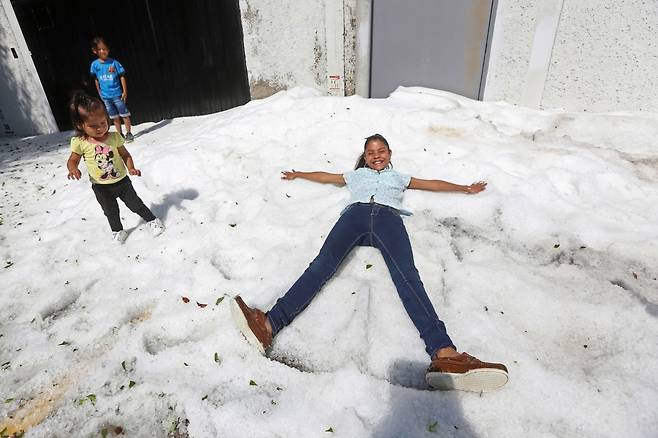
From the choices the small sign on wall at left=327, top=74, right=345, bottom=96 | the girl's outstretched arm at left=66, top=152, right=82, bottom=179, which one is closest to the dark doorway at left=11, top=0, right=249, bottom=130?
the small sign on wall at left=327, top=74, right=345, bottom=96

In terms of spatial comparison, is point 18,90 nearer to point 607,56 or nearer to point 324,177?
point 324,177

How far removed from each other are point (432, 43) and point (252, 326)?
15.9 feet

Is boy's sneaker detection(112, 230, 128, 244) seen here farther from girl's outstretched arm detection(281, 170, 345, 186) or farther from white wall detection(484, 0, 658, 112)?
white wall detection(484, 0, 658, 112)

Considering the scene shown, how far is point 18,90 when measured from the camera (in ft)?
22.9

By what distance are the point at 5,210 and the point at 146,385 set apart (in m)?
3.37

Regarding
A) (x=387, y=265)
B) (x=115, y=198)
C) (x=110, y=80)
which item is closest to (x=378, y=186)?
(x=387, y=265)

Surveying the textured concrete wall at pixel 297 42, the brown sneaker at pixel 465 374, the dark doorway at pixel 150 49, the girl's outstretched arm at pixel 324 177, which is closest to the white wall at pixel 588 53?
the textured concrete wall at pixel 297 42

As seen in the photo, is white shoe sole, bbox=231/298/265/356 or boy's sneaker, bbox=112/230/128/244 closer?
white shoe sole, bbox=231/298/265/356

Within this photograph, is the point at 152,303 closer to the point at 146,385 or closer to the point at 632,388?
the point at 146,385

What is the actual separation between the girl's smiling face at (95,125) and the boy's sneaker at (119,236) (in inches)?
33.8

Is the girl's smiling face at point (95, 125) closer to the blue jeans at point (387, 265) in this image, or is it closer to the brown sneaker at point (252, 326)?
the brown sneaker at point (252, 326)

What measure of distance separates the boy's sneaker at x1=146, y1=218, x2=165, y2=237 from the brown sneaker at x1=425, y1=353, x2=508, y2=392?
2652mm

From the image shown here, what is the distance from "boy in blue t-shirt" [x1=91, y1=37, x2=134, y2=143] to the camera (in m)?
5.62

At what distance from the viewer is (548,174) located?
149 inches
